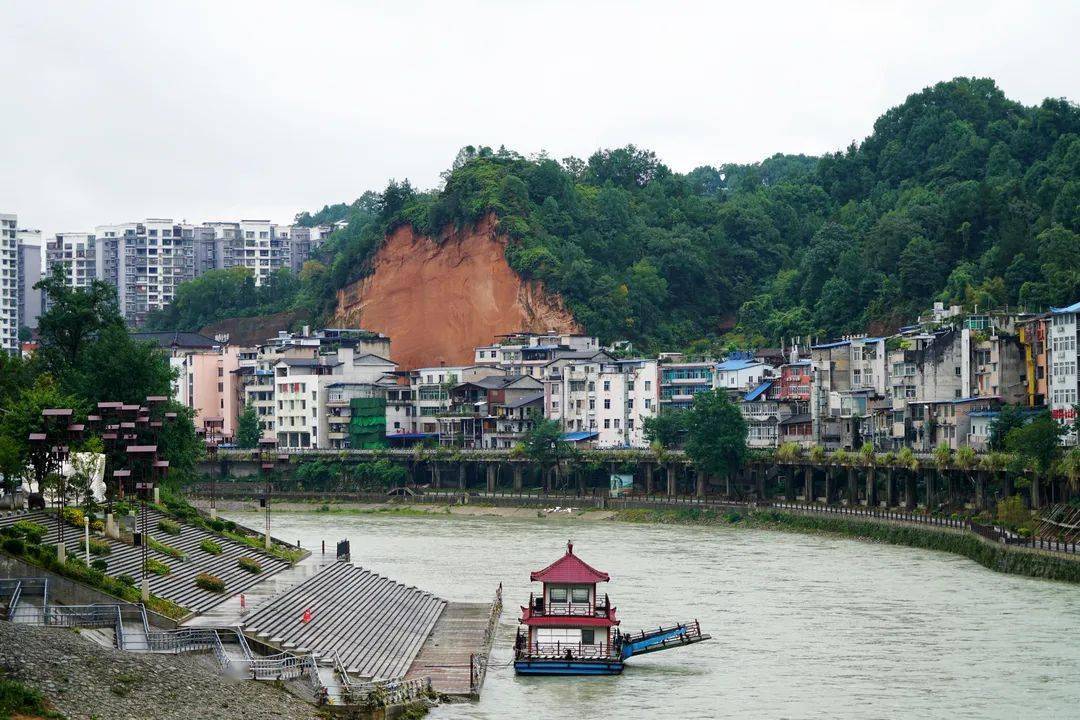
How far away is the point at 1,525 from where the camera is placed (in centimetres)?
5209

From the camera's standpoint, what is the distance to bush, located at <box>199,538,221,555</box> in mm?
60062

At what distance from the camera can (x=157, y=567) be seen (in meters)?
51.8

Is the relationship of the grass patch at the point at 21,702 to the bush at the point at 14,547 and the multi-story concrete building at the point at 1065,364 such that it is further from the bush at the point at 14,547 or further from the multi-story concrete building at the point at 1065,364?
the multi-story concrete building at the point at 1065,364

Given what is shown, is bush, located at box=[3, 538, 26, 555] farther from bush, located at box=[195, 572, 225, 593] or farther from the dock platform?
the dock platform

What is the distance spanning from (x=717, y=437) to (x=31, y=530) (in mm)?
62276

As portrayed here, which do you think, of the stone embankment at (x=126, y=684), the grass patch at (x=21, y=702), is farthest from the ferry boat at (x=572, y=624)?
the grass patch at (x=21, y=702)

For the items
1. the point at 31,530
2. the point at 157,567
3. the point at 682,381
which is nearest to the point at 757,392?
the point at 682,381

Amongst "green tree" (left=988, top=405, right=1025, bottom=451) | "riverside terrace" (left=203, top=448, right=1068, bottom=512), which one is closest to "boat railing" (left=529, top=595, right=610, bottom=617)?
"riverside terrace" (left=203, top=448, right=1068, bottom=512)

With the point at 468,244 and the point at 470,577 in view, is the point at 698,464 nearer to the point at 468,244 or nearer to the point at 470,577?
the point at 470,577

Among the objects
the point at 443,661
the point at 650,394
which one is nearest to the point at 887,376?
the point at 650,394

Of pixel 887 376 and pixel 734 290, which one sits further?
pixel 734 290

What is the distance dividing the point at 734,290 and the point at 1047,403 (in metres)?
76.6

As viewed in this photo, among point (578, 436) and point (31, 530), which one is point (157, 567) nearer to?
point (31, 530)

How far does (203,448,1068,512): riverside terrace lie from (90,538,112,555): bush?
146 feet
